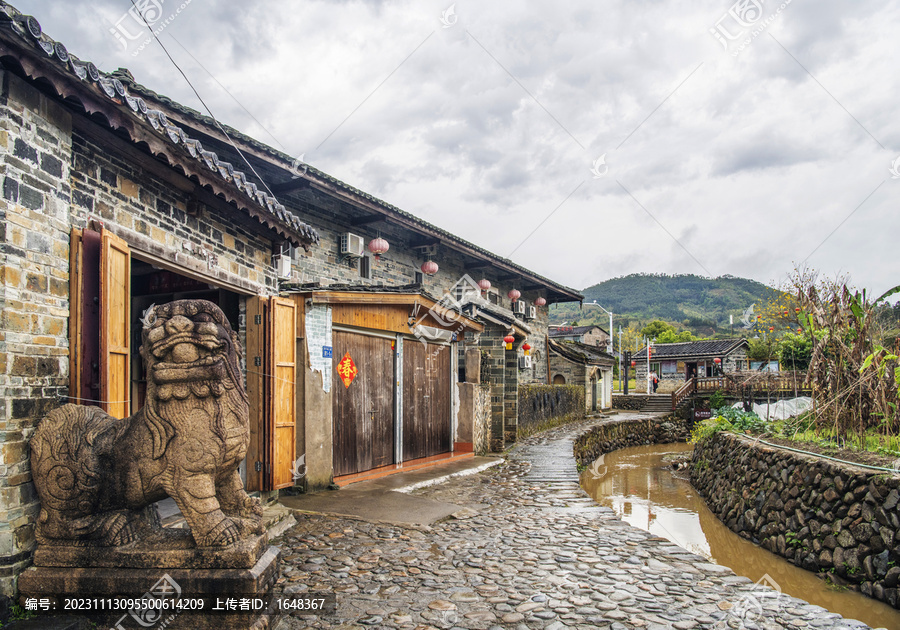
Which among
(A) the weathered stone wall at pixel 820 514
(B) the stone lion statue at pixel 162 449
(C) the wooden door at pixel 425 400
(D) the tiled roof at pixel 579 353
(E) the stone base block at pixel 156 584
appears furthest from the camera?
(D) the tiled roof at pixel 579 353

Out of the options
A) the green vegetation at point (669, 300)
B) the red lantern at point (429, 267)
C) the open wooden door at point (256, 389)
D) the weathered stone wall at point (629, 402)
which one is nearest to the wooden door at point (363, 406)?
the open wooden door at point (256, 389)

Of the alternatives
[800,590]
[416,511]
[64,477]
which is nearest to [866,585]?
[800,590]

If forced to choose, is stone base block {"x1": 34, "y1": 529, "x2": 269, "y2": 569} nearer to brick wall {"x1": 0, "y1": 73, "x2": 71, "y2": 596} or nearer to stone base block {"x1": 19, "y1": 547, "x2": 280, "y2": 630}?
stone base block {"x1": 19, "y1": 547, "x2": 280, "y2": 630}

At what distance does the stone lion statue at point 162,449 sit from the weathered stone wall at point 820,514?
6.16 meters

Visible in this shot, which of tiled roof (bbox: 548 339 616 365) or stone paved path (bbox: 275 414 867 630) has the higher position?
tiled roof (bbox: 548 339 616 365)

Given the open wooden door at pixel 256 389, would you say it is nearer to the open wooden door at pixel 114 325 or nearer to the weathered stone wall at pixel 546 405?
the open wooden door at pixel 114 325

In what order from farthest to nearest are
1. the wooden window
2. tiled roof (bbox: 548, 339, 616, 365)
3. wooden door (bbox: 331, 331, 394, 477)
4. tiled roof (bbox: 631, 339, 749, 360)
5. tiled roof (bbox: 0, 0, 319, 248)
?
tiled roof (bbox: 631, 339, 749, 360) → tiled roof (bbox: 548, 339, 616, 365) → the wooden window → wooden door (bbox: 331, 331, 394, 477) → tiled roof (bbox: 0, 0, 319, 248)

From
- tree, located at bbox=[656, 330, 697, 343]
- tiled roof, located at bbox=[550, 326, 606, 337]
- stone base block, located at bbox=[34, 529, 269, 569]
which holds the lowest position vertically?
stone base block, located at bbox=[34, 529, 269, 569]

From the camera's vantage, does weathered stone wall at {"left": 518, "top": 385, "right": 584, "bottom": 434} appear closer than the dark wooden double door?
No

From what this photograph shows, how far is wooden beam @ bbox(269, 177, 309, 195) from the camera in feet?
29.9

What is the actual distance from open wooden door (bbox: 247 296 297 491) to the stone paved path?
2.99ft

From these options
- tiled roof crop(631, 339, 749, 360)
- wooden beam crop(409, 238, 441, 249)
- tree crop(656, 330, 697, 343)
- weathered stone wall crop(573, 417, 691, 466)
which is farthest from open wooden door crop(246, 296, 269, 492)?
tree crop(656, 330, 697, 343)

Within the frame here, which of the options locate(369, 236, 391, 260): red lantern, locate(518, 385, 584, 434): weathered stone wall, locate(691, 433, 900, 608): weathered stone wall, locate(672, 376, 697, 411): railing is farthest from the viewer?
locate(672, 376, 697, 411): railing

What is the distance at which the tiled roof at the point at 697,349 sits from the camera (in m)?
37.6
